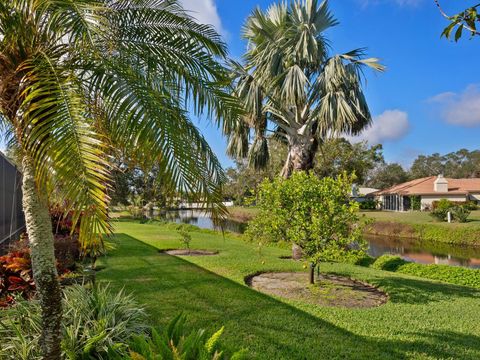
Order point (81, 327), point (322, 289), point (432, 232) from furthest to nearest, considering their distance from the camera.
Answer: point (432, 232) < point (322, 289) < point (81, 327)

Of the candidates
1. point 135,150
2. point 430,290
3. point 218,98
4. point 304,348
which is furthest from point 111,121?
point 430,290

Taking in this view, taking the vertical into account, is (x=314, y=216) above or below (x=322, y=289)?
above

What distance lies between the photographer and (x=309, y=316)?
20.0 feet

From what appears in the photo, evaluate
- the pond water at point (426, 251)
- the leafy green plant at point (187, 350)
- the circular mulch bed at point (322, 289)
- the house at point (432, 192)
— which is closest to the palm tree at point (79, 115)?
the leafy green plant at point (187, 350)

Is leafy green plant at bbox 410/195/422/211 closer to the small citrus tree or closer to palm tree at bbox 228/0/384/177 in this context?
palm tree at bbox 228/0/384/177

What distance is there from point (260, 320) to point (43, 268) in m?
3.50

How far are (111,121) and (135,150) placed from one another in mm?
324

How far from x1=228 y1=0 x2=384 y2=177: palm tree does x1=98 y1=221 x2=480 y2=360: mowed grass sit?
4147 millimetres

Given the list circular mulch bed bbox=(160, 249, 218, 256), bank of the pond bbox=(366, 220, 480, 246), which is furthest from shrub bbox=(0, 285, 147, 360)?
bank of the pond bbox=(366, 220, 480, 246)

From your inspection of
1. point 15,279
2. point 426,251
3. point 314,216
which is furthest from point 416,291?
point 426,251

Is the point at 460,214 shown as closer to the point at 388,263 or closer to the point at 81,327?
the point at 388,263

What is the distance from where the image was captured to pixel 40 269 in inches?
133

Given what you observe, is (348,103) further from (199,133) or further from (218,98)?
(199,133)

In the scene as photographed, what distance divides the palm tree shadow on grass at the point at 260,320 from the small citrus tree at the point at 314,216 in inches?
52.8
